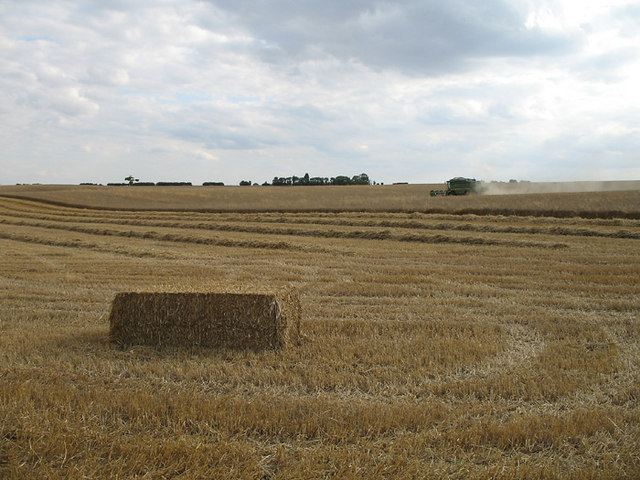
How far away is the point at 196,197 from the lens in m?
60.5

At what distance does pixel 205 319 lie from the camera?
7.08 m

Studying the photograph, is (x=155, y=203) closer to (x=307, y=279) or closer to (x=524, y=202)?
(x=524, y=202)

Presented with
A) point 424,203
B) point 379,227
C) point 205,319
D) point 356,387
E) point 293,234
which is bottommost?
point 356,387

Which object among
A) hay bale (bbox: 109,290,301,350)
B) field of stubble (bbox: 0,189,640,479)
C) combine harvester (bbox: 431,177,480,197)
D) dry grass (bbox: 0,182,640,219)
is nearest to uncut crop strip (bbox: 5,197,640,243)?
dry grass (bbox: 0,182,640,219)

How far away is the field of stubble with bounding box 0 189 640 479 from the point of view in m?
4.25

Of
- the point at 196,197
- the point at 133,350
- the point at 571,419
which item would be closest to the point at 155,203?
the point at 196,197

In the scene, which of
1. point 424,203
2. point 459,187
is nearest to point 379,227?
point 424,203

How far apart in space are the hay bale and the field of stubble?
24 centimetres

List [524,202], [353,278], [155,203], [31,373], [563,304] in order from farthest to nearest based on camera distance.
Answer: [155,203] < [524,202] < [353,278] < [563,304] < [31,373]

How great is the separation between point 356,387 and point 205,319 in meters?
2.47

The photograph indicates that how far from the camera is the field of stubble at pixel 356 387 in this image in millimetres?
4254

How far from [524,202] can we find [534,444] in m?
30.6

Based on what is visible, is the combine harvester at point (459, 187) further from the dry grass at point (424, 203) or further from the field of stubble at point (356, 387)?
the field of stubble at point (356, 387)

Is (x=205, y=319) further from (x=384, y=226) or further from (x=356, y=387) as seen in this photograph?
(x=384, y=226)
